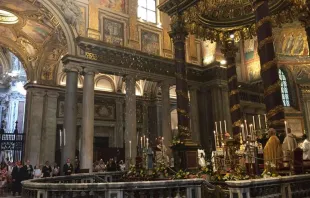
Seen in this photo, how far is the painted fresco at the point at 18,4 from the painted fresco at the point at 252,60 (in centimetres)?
1759

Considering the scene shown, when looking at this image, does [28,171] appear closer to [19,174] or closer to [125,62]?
[19,174]

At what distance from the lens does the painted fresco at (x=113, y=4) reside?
15886 mm

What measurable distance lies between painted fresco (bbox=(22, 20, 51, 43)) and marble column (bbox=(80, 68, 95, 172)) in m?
5.55

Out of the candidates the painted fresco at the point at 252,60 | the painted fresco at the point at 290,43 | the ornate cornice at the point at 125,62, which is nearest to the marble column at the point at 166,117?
the ornate cornice at the point at 125,62

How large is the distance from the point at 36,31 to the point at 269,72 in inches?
617

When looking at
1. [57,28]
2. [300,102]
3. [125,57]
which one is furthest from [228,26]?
[300,102]

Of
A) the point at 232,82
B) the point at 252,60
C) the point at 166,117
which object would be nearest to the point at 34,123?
the point at 166,117

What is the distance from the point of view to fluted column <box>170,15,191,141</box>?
34.2 ft

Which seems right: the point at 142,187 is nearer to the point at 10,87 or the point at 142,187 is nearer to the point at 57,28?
the point at 57,28

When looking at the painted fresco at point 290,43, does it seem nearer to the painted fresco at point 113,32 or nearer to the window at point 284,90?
→ the window at point 284,90

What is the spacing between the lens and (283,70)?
74.0ft

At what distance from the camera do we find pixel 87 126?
547 inches

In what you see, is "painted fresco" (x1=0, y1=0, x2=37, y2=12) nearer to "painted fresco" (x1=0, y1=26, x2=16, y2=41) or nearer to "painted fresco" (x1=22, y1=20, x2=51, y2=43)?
"painted fresco" (x1=22, y1=20, x2=51, y2=43)

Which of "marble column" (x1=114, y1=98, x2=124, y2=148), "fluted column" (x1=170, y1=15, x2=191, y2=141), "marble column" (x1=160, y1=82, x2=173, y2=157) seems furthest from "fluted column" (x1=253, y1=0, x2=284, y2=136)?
"marble column" (x1=114, y1=98, x2=124, y2=148)
